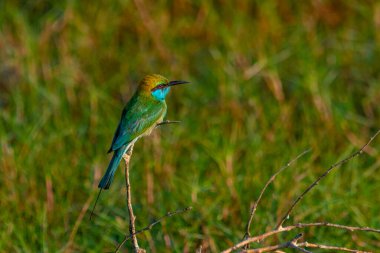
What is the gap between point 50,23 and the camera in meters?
6.38

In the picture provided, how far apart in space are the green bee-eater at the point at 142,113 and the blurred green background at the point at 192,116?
743 mm

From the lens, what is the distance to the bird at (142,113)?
367 centimetres

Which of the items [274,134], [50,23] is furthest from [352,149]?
[50,23]

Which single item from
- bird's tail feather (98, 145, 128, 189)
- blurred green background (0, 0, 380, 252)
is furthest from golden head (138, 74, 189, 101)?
blurred green background (0, 0, 380, 252)

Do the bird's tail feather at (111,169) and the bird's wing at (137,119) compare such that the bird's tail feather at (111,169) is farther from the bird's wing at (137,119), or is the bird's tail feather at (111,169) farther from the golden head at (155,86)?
the golden head at (155,86)

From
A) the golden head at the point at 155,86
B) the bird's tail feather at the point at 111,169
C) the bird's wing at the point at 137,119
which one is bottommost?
the bird's tail feather at the point at 111,169

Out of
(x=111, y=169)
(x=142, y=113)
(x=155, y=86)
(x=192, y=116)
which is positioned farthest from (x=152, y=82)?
(x=192, y=116)

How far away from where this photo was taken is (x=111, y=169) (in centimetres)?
351

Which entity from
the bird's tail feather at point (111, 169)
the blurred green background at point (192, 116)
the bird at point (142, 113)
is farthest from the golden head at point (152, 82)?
the blurred green background at point (192, 116)

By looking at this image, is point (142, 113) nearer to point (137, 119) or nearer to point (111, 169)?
point (137, 119)

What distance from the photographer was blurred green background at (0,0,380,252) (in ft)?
14.7

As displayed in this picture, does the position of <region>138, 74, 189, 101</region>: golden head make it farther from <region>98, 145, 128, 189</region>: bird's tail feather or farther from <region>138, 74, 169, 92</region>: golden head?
<region>98, 145, 128, 189</region>: bird's tail feather

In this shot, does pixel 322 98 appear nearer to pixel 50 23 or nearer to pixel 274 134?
pixel 274 134

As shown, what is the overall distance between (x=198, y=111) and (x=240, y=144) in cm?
51
